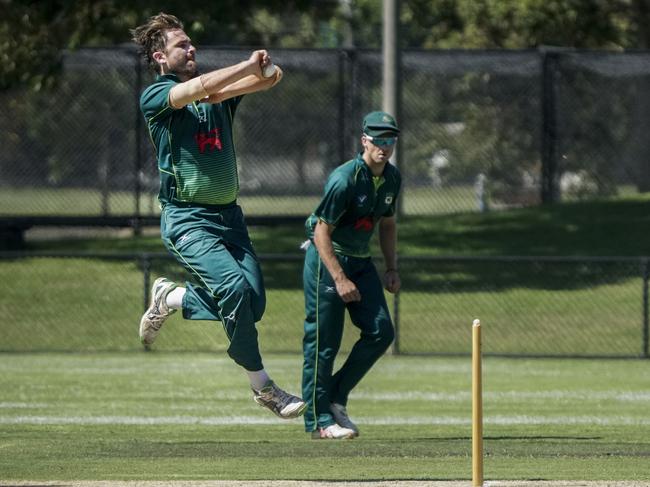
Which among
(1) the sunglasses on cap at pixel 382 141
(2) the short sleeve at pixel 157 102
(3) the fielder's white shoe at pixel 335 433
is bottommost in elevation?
(3) the fielder's white shoe at pixel 335 433

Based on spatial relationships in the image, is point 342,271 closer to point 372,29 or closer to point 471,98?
point 471,98

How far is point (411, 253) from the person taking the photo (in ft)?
72.8

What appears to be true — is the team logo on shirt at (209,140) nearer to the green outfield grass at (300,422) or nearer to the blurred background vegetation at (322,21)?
the green outfield grass at (300,422)

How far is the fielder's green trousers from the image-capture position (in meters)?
10.3

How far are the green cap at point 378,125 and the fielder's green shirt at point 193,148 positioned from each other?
1.47 m

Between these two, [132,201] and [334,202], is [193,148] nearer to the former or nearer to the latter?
[334,202]

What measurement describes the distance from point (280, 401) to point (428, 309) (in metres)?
9.71

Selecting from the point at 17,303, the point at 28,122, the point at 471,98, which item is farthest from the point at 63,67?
the point at 471,98

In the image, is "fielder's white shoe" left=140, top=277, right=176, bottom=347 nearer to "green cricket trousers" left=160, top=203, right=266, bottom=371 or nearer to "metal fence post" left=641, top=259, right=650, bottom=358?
"green cricket trousers" left=160, top=203, right=266, bottom=371

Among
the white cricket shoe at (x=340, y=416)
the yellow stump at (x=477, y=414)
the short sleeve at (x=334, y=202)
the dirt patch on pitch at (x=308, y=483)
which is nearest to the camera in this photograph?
the yellow stump at (x=477, y=414)

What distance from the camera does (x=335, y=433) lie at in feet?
34.1

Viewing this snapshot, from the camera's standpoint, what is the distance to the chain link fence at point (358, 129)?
23641mm

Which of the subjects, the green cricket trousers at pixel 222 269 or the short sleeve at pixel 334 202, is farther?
the short sleeve at pixel 334 202

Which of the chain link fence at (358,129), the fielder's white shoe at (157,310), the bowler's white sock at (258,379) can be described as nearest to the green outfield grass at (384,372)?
the bowler's white sock at (258,379)
